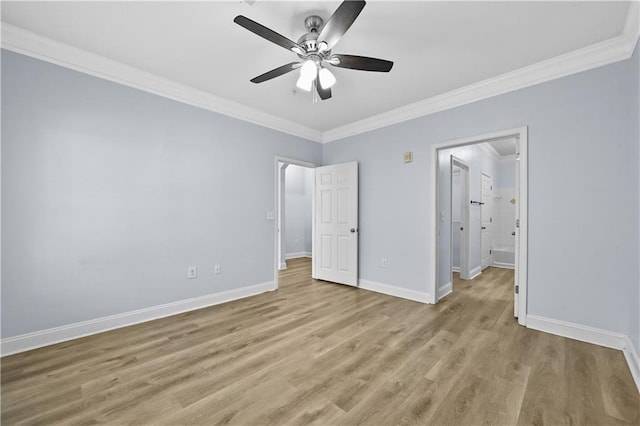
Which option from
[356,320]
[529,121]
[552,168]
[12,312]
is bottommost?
[356,320]

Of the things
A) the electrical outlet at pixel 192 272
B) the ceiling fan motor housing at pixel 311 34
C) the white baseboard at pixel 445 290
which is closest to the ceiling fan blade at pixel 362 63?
the ceiling fan motor housing at pixel 311 34

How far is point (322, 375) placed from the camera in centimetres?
193

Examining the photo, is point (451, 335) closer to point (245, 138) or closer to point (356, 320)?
point (356, 320)

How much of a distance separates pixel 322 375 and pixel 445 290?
8.70 feet

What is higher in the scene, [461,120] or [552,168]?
[461,120]

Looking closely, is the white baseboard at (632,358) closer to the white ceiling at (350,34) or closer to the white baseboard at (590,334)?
the white baseboard at (590,334)

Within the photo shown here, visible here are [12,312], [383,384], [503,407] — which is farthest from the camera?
[12,312]

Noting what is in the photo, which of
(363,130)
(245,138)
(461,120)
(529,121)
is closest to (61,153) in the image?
(245,138)

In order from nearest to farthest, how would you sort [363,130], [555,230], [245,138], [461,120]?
[555,230], [461,120], [245,138], [363,130]

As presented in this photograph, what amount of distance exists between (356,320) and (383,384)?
1106 millimetres

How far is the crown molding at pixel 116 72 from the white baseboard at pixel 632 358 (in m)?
4.45

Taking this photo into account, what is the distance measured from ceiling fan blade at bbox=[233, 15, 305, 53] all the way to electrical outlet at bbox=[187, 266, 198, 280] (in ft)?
8.74

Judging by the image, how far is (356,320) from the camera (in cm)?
294

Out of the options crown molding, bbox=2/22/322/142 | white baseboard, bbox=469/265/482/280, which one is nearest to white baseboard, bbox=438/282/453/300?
white baseboard, bbox=469/265/482/280
